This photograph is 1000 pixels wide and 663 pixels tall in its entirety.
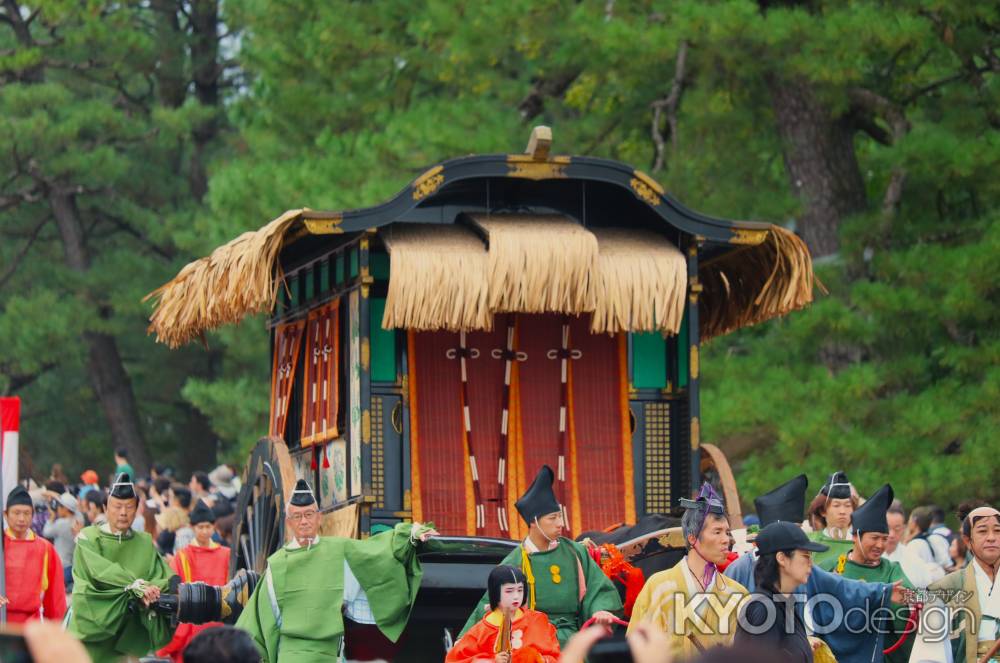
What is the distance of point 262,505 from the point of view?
13047 mm

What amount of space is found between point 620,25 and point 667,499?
5.93 metres

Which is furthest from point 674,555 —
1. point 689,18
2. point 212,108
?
point 212,108

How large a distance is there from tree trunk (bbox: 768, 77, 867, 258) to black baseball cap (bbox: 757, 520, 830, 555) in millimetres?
10351

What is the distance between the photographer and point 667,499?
12.6m

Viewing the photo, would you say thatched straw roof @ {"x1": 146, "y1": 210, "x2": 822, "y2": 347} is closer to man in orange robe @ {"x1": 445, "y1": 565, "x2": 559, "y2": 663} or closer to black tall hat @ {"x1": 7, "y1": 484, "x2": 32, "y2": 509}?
black tall hat @ {"x1": 7, "y1": 484, "x2": 32, "y2": 509}

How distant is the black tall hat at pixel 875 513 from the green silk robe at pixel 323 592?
7.95 ft

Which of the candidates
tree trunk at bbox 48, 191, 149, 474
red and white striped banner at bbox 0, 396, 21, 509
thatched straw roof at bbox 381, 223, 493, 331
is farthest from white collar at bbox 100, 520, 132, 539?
tree trunk at bbox 48, 191, 149, 474

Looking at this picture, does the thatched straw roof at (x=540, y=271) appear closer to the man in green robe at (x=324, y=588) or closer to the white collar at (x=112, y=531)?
the man in green robe at (x=324, y=588)

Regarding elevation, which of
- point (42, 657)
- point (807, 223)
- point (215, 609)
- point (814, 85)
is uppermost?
point (814, 85)

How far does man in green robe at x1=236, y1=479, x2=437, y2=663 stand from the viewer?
33.4 feet

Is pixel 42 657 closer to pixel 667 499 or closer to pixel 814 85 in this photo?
pixel 667 499

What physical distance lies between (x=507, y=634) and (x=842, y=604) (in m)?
1.65

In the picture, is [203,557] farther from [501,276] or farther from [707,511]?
[707,511]

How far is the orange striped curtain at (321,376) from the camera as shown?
41.4 ft
